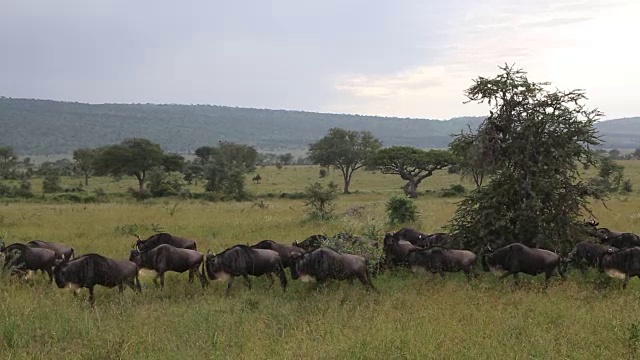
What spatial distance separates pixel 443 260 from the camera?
11836mm

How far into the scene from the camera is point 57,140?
191375mm

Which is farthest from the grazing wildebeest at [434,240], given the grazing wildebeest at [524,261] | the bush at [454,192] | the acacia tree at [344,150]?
the acacia tree at [344,150]

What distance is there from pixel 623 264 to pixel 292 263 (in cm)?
666

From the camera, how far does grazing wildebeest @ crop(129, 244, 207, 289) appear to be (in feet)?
37.7

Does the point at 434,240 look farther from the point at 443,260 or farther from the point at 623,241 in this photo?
the point at 623,241

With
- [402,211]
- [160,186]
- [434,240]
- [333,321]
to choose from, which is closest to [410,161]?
[160,186]

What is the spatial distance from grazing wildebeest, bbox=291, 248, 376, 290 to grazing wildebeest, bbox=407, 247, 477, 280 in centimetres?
156

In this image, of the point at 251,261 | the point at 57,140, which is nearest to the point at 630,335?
the point at 251,261

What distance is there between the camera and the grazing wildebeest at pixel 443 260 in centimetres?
1184

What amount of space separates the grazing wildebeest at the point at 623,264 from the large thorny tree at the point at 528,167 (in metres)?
1.86

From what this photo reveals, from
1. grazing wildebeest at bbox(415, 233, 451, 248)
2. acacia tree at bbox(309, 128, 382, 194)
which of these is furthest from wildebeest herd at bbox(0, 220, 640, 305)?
acacia tree at bbox(309, 128, 382, 194)

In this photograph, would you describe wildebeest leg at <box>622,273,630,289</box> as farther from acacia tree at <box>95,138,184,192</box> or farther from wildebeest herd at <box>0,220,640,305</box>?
acacia tree at <box>95,138,184,192</box>

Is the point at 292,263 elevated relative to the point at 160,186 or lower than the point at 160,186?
elevated

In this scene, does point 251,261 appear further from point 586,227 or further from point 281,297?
point 586,227
